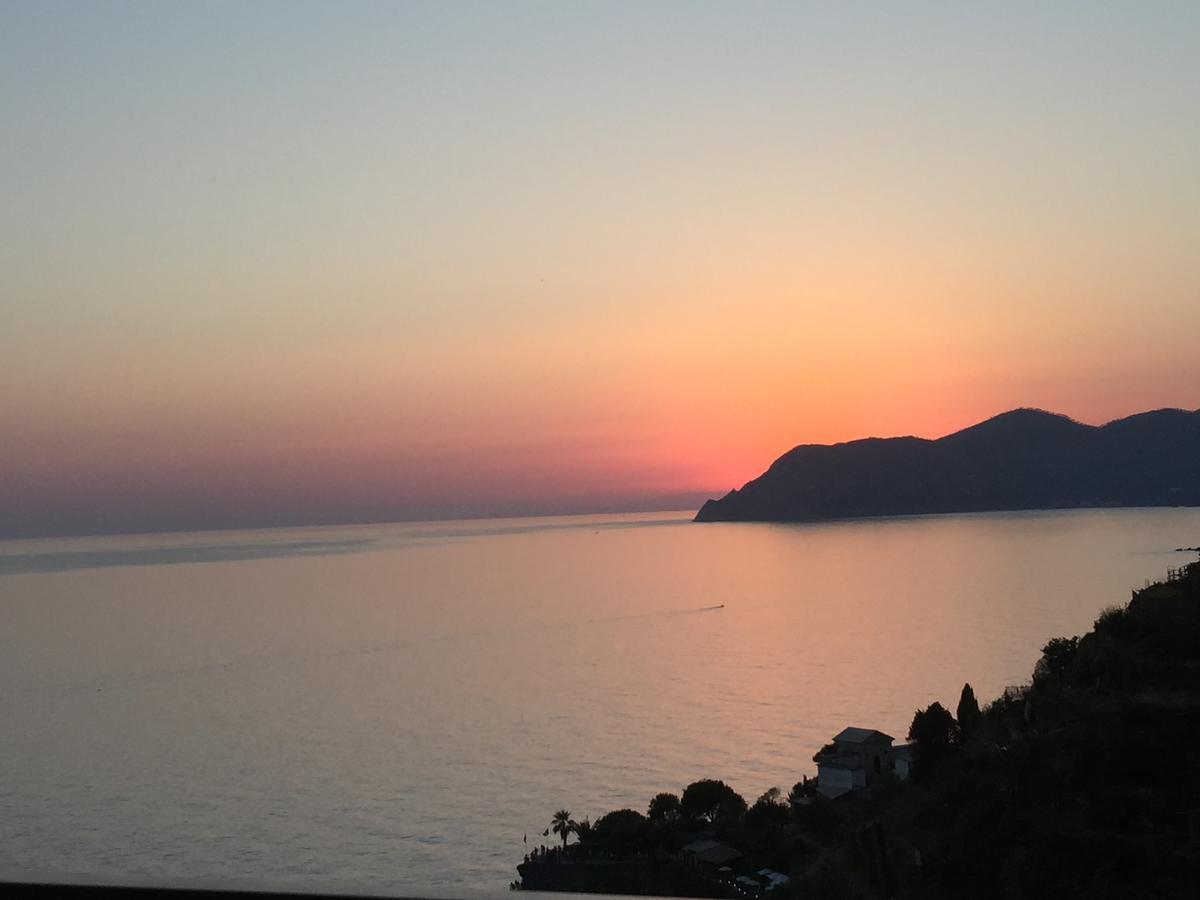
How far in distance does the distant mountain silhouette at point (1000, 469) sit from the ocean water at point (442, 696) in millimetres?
86384

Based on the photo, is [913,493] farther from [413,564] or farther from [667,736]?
[667,736]

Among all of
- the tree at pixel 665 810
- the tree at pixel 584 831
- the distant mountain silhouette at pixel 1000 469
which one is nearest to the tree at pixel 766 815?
the tree at pixel 665 810

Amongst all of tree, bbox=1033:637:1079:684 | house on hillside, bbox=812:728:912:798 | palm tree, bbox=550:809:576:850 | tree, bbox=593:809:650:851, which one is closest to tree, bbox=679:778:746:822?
tree, bbox=593:809:650:851

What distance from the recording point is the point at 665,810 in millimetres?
20156

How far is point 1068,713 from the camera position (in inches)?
573

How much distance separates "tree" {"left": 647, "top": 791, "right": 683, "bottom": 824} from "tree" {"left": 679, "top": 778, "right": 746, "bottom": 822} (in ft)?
0.48

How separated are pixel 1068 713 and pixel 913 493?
535 feet

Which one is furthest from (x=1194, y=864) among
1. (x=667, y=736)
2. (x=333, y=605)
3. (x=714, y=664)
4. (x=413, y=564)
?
(x=413, y=564)

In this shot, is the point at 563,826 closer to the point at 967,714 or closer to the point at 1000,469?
the point at 967,714

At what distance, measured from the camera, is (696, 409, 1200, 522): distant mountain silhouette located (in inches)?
6088

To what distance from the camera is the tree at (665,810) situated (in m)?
19.5

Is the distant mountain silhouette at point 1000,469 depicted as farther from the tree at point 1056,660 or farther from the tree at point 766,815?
the tree at point 766,815

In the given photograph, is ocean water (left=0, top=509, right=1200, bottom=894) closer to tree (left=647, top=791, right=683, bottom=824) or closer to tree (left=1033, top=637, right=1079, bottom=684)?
tree (left=647, top=791, right=683, bottom=824)

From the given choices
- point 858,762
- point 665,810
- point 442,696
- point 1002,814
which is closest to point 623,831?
point 665,810
